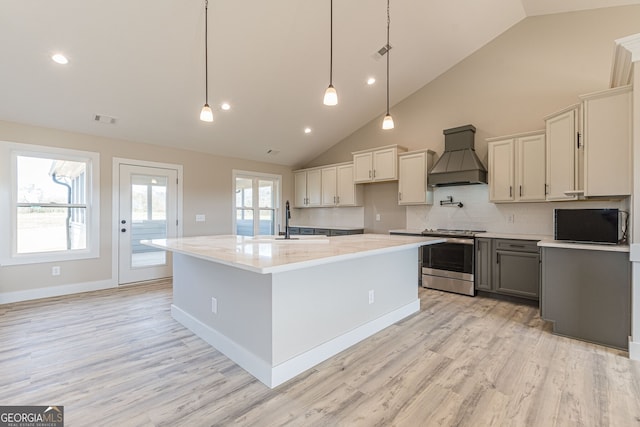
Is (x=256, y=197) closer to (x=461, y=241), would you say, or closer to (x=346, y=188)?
(x=346, y=188)

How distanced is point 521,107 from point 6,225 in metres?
7.06

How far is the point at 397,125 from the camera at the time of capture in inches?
218

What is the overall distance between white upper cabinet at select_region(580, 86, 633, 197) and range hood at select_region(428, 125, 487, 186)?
1.55 meters

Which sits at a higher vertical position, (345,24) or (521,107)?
(345,24)

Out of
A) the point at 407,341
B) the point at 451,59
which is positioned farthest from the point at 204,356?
the point at 451,59

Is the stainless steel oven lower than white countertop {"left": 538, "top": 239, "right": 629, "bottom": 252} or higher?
lower

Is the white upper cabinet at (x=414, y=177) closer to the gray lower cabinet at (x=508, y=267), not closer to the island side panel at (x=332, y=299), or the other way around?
the gray lower cabinet at (x=508, y=267)

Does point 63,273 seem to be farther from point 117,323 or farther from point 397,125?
point 397,125

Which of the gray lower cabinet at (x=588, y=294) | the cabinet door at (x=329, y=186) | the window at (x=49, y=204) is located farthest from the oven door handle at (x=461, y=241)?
the window at (x=49, y=204)

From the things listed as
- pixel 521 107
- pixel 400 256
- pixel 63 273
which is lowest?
pixel 63 273

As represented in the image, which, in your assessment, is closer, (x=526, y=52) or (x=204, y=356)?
(x=204, y=356)

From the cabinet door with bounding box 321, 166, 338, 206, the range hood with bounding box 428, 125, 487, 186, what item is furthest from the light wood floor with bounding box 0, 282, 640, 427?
the cabinet door with bounding box 321, 166, 338, 206

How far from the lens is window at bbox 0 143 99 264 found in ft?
12.8

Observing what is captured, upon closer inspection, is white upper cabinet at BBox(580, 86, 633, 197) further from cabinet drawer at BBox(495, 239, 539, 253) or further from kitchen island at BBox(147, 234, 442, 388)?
kitchen island at BBox(147, 234, 442, 388)
